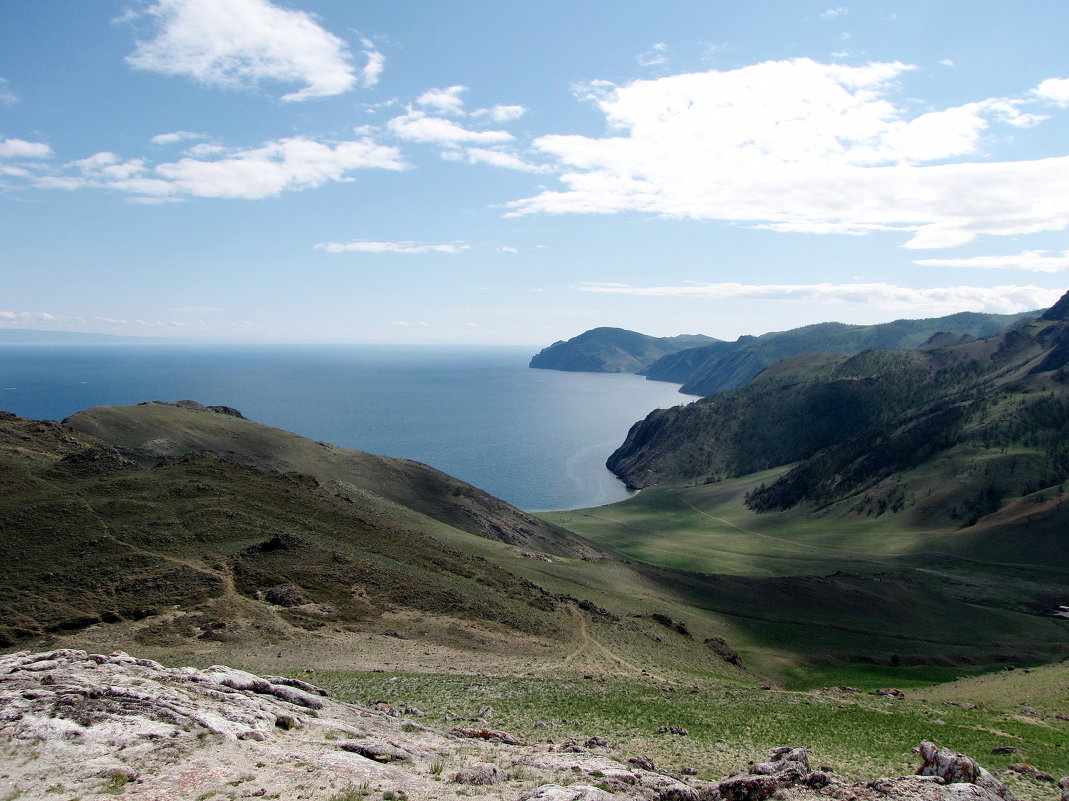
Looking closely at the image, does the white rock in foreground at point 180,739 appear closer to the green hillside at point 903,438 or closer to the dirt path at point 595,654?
the dirt path at point 595,654

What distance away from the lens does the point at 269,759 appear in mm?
14648

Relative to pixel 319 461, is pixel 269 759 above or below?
above

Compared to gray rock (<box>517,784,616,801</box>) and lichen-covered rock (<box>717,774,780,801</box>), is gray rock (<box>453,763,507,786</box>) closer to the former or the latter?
gray rock (<box>517,784,616,801</box>)

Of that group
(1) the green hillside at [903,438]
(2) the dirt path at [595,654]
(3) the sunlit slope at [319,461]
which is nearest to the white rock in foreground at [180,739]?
(2) the dirt path at [595,654]

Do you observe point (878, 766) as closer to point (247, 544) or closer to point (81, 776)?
point (81, 776)

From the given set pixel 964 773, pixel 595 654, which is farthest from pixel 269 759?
pixel 595 654

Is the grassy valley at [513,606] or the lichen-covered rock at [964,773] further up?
the lichen-covered rock at [964,773]

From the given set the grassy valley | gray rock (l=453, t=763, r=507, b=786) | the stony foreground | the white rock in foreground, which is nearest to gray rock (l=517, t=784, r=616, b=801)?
the stony foreground

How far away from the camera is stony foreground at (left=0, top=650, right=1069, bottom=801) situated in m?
13.1

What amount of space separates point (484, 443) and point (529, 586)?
154 m

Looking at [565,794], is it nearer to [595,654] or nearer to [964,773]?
Result: [964,773]

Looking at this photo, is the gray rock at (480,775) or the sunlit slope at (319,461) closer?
the gray rock at (480,775)

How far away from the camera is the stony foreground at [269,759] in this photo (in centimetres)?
1313

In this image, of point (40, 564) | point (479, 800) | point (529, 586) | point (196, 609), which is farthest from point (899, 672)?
point (40, 564)
